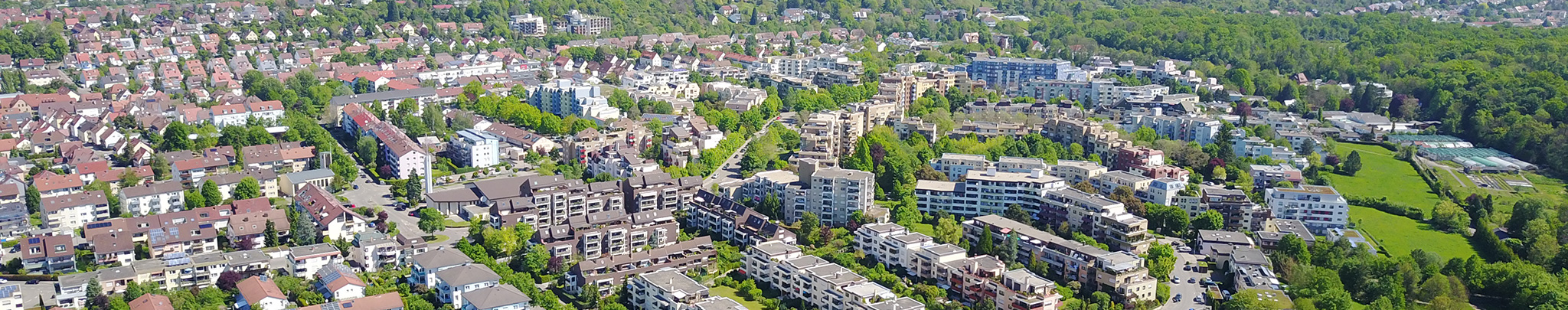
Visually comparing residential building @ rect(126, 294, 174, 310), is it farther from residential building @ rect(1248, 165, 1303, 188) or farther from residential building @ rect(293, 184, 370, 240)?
residential building @ rect(1248, 165, 1303, 188)

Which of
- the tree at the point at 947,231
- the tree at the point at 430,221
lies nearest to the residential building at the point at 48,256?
the tree at the point at 430,221

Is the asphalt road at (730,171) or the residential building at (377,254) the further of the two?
the asphalt road at (730,171)

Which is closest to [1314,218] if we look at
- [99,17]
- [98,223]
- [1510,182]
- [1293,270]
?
[1293,270]

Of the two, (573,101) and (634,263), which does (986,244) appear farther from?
(573,101)

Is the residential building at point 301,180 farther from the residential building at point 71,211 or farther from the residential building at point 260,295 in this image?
the residential building at point 260,295

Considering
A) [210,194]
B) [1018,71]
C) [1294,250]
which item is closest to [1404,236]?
[1294,250]

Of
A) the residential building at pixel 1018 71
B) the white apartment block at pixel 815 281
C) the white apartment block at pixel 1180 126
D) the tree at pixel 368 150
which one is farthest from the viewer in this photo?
the residential building at pixel 1018 71

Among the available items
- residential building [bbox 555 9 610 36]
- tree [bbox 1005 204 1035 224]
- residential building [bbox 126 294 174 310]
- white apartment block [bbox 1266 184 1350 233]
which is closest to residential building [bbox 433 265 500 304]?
residential building [bbox 126 294 174 310]
